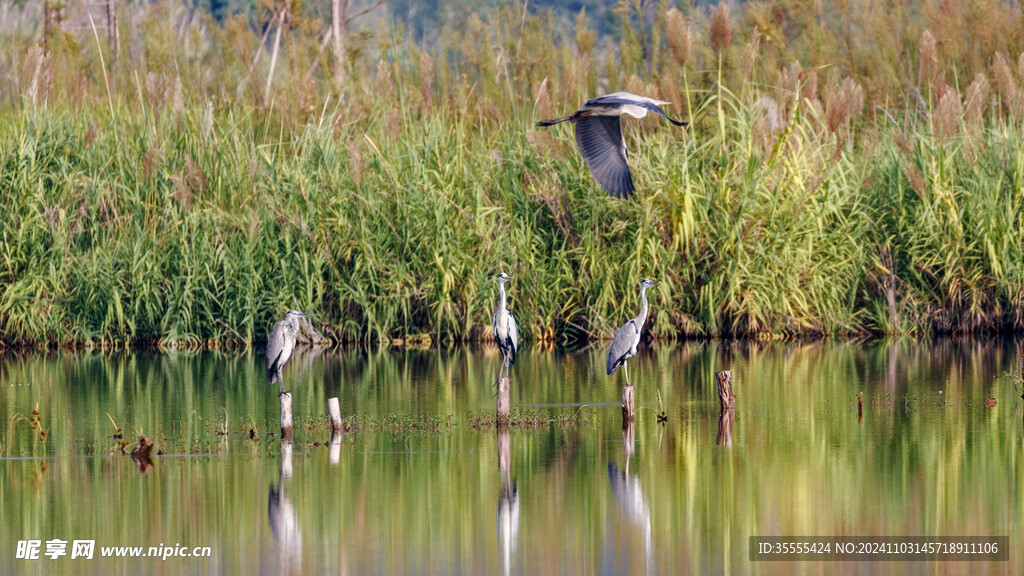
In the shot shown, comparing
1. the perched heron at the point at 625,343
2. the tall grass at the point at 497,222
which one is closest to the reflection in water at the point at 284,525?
the perched heron at the point at 625,343

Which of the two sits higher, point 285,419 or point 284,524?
point 285,419

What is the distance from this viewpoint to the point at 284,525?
23.5ft

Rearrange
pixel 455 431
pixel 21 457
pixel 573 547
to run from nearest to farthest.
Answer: pixel 573 547, pixel 21 457, pixel 455 431

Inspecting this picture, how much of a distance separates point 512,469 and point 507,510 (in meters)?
1.11

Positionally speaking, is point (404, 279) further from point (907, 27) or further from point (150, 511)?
point (150, 511)

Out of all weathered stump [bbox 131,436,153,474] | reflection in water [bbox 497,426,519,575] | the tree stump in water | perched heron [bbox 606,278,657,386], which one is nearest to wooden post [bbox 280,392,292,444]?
weathered stump [bbox 131,436,153,474]

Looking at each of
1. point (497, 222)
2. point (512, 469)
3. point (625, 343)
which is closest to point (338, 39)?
point (497, 222)

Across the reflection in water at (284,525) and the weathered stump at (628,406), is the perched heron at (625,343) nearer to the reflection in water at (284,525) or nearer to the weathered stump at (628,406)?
the weathered stump at (628,406)

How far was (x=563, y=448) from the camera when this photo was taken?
30.5 ft

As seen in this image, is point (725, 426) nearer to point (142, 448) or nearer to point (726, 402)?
point (726, 402)

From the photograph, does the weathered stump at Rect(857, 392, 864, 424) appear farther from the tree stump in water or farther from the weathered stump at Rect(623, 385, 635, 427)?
the weathered stump at Rect(623, 385, 635, 427)

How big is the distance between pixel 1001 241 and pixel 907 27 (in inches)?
151

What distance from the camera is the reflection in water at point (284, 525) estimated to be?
6.52 meters

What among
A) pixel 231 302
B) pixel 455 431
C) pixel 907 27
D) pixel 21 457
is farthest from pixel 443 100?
pixel 21 457
